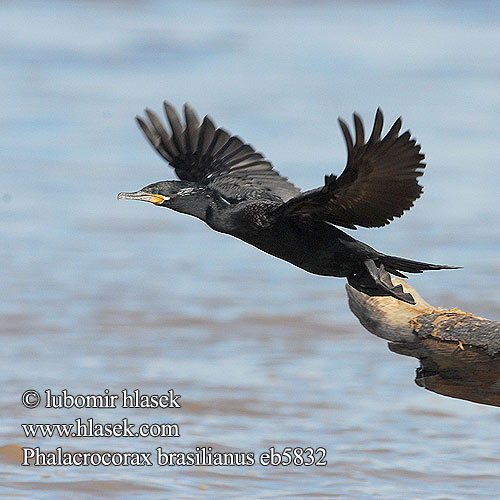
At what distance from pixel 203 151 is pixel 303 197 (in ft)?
4.94

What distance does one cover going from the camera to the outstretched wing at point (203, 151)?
6227 mm

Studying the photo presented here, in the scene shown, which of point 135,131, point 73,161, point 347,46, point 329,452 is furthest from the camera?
point 347,46

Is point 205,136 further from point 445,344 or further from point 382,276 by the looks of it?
point 445,344

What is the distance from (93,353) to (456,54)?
13.7m

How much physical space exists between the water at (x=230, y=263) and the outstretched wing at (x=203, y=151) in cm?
160

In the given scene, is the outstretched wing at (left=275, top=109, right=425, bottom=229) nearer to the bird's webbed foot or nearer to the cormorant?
the cormorant

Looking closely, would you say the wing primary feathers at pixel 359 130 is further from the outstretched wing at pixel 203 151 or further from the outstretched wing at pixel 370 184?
the outstretched wing at pixel 203 151

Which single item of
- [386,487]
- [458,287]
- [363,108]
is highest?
[363,108]

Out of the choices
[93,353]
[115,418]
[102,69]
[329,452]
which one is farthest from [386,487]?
[102,69]

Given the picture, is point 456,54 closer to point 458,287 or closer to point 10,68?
point 10,68

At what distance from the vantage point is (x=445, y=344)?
17.0 feet

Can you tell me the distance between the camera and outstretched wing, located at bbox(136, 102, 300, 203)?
623 cm

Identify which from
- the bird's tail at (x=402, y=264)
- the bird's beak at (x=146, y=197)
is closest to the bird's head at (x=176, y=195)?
the bird's beak at (x=146, y=197)

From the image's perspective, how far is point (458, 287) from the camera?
10.5 m
